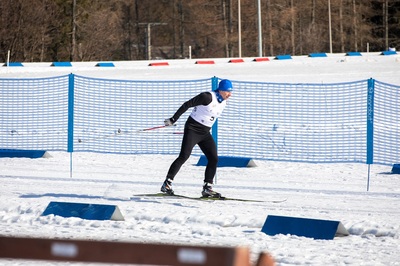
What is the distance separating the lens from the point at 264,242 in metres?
8.96

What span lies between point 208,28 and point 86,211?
185 ft

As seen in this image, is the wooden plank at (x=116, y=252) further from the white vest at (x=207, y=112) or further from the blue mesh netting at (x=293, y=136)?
the blue mesh netting at (x=293, y=136)

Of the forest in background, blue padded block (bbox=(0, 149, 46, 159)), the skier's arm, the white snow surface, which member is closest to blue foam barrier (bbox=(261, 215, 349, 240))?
the white snow surface

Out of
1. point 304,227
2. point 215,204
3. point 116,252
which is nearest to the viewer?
point 116,252

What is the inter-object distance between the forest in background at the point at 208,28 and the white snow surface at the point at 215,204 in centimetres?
3608

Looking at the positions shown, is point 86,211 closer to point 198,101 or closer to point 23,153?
point 198,101

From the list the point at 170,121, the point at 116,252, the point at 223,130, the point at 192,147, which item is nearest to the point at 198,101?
the point at 170,121

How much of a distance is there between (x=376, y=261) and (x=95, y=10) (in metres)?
51.0

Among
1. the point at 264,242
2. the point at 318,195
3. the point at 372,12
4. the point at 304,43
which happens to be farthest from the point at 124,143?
the point at 372,12

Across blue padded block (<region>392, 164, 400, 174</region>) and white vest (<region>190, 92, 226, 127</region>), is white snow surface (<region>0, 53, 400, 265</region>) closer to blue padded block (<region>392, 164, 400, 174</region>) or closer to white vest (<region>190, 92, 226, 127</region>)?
blue padded block (<region>392, 164, 400, 174</region>)

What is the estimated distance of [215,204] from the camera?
11.8m

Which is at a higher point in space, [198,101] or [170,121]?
[198,101]

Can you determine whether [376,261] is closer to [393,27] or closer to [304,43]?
[304,43]

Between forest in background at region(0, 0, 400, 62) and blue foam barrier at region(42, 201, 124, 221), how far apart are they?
4115 centimetres
